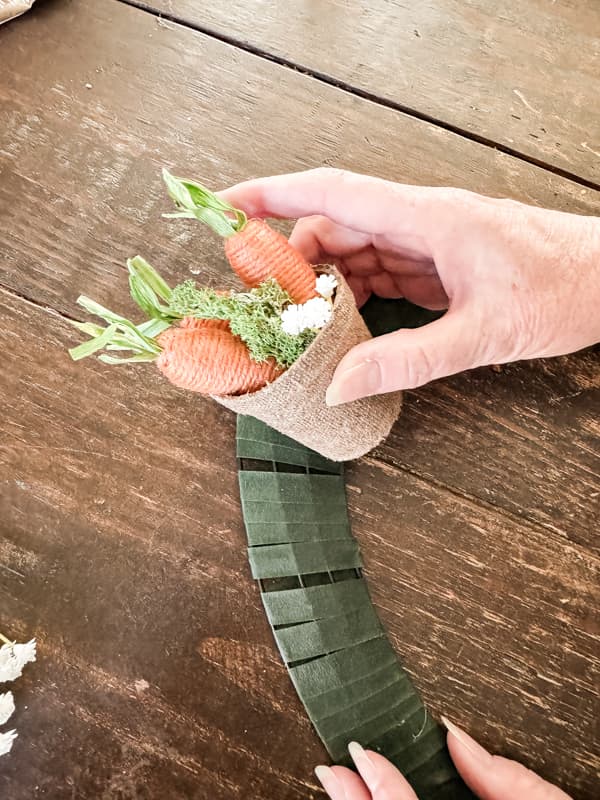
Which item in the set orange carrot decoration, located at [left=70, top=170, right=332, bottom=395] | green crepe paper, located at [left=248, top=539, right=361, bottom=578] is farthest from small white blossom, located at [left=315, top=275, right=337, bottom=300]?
green crepe paper, located at [left=248, top=539, right=361, bottom=578]

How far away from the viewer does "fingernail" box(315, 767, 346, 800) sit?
508 millimetres

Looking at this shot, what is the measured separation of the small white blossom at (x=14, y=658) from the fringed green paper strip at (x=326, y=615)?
193mm

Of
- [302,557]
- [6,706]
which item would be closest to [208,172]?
[302,557]

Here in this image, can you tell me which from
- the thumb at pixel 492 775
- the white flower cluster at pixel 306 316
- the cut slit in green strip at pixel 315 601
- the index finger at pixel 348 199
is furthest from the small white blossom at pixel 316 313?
the thumb at pixel 492 775

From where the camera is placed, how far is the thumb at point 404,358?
0.44 metres

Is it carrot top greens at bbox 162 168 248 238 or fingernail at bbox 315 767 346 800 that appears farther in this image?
fingernail at bbox 315 767 346 800

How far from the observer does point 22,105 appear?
0.64 metres

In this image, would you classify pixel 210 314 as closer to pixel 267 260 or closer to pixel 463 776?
pixel 267 260

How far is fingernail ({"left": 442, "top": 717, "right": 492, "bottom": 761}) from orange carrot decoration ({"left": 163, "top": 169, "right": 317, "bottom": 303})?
14.2 inches

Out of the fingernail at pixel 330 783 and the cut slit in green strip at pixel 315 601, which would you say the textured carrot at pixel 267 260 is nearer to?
the cut slit in green strip at pixel 315 601

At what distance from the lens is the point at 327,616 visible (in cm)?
55

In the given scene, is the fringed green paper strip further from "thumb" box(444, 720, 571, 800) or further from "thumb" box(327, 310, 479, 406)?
"thumb" box(327, 310, 479, 406)

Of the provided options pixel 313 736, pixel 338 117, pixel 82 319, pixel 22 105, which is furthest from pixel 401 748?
pixel 22 105

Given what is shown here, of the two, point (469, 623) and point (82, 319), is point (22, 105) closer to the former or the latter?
point (82, 319)
